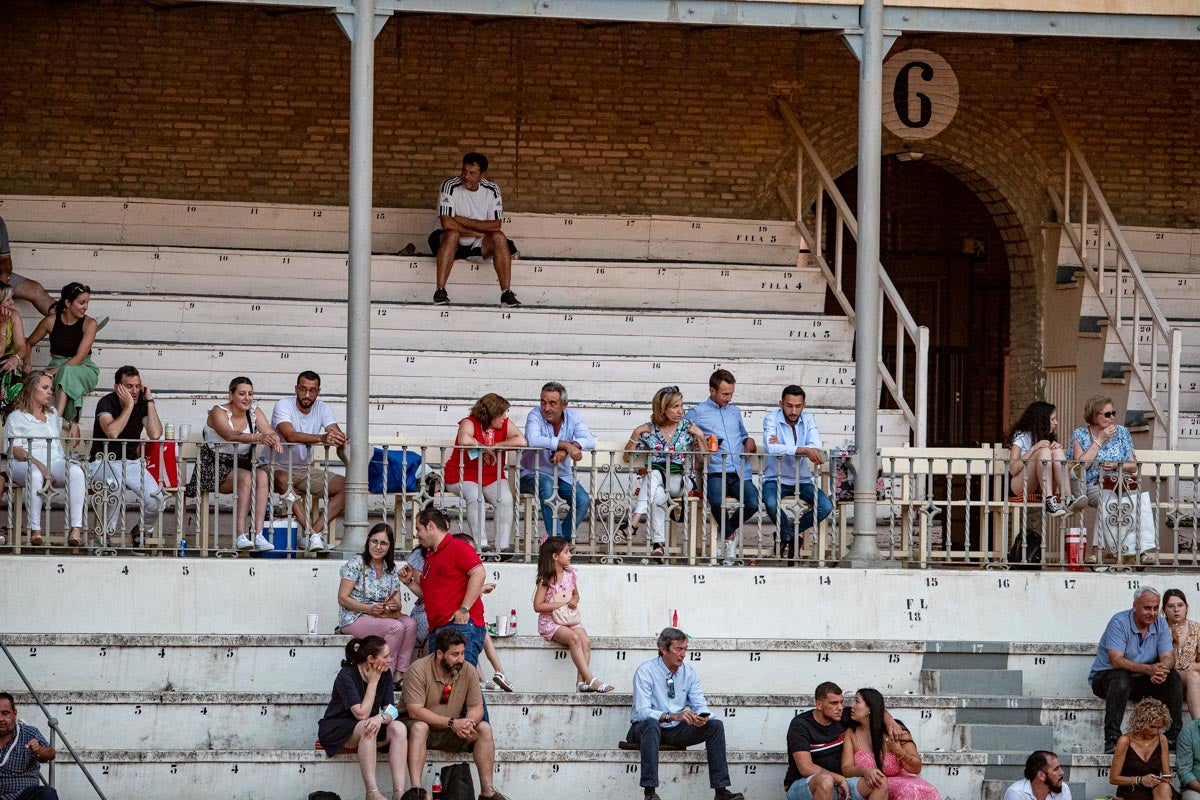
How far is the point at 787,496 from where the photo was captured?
1267 centimetres

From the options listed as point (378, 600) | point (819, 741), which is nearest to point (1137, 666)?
point (819, 741)

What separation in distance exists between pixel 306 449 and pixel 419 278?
454cm

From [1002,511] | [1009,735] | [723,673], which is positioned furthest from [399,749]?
[1002,511]

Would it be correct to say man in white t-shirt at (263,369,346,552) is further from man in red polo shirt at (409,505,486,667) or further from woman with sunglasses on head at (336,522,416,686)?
man in red polo shirt at (409,505,486,667)

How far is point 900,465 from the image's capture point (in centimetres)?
1369

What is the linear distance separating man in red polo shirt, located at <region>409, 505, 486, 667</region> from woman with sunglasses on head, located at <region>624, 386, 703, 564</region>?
152cm

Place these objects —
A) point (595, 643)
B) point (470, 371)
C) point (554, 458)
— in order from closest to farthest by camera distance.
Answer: point (595, 643) < point (554, 458) < point (470, 371)

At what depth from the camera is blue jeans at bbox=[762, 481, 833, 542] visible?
40.7ft

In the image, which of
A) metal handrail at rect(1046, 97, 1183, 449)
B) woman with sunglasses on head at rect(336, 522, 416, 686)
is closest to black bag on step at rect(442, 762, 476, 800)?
woman with sunglasses on head at rect(336, 522, 416, 686)

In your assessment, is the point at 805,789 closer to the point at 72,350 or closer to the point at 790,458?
the point at 790,458

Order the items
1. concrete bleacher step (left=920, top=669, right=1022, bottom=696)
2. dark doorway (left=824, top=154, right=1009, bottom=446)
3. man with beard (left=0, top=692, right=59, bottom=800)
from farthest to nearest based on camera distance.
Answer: dark doorway (left=824, top=154, right=1009, bottom=446) → concrete bleacher step (left=920, top=669, right=1022, bottom=696) → man with beard (left=0, top=692, right=59, bottom=800)

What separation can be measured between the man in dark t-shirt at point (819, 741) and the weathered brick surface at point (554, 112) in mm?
7909

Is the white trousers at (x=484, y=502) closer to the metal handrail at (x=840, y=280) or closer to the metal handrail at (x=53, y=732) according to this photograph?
the metal handrail at (x=53, y=732)

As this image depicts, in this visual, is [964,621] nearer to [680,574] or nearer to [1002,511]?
[1002,511]
